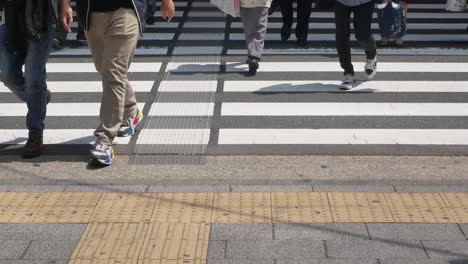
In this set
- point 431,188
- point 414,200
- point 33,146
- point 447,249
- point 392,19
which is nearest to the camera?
point 447,249

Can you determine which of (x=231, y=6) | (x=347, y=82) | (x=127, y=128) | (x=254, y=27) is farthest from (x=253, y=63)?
(x=127, y=128)

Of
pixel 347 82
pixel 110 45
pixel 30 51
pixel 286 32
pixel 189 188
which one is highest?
pixel 110 45

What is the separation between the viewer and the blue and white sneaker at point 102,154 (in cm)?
629

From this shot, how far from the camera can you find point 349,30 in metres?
8.42

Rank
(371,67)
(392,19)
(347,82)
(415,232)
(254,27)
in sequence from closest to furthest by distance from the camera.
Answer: (415,232)
(347,82)
(371,67)
(254,27)
(392,19)

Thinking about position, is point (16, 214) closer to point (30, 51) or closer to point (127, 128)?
point (30, 51)

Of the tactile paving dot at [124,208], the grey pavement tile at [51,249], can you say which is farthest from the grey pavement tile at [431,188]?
the grey pavement tile at [51,249]

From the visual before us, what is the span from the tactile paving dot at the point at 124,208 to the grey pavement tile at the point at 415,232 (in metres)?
1.36

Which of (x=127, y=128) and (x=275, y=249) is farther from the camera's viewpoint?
(x=127, y=128)

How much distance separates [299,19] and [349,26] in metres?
2.36

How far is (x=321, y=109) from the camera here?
793cm

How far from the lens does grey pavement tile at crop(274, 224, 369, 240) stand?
4867 mm

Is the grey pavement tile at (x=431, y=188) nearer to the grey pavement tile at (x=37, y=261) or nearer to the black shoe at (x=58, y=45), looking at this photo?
the grey pavement tile at (x=37, y=261)

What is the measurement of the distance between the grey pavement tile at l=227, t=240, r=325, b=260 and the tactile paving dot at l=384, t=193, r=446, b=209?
853 millimetres
